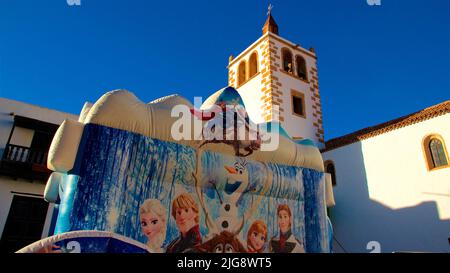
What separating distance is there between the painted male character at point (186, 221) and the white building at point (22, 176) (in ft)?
24.9

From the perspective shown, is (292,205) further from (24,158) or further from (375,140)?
(24,158)

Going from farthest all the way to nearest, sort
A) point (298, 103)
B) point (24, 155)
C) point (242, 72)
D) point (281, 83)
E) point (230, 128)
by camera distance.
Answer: point (242, 72) < point (298, 103) < point (281, 83) < point (24, 155) < point (230, 128)

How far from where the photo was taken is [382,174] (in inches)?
406

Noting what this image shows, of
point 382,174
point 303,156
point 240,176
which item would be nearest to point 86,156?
point 240,176

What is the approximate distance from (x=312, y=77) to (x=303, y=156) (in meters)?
9.64

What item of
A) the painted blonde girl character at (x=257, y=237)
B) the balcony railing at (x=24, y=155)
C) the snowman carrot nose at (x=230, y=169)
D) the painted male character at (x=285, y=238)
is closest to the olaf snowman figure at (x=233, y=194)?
the snowman carrot nose at (x=230, y=169)

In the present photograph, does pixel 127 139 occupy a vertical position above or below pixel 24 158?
below

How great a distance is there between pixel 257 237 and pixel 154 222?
189 centimetres

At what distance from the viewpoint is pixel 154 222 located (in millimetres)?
4273

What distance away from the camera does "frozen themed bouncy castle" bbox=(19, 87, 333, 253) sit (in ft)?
12.6

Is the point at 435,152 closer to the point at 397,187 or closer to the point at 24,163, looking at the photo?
the point at 397,187

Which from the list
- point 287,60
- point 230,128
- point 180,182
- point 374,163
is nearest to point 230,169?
point 230,128

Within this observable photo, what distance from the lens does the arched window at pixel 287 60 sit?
1443 cm

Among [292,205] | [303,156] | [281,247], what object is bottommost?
[281,247]
